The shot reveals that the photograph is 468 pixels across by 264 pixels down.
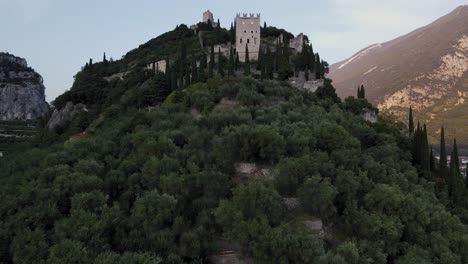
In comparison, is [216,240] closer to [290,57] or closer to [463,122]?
[290,57]

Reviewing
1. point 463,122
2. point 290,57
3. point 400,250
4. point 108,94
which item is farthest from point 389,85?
point 400,250

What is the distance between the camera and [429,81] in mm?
119312

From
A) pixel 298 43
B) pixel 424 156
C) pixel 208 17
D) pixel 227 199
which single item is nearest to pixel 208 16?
pixel 208 17

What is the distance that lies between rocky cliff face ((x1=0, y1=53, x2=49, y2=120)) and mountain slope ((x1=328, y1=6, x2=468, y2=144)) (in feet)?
290

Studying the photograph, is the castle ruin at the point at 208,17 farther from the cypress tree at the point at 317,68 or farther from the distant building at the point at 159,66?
the cypress tree at the point at 317,68

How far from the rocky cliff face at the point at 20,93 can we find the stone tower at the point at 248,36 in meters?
72.2

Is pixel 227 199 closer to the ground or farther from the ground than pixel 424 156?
closer to the ground

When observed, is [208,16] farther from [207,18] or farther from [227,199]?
[227,199]

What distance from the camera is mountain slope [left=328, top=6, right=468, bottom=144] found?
346 ft

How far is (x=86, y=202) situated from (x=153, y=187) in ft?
11.0

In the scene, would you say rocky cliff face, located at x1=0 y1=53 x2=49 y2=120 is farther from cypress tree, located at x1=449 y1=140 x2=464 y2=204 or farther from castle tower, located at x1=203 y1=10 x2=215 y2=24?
cypress tree, located at x1=449 y1=140 x2=464 y2=204

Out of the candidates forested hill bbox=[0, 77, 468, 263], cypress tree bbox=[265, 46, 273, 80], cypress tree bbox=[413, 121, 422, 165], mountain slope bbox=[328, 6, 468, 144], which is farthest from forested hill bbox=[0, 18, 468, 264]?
mountain slope bbox=[328, 6, 468, 144]

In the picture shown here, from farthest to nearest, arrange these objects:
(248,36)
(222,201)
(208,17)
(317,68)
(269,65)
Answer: (208,17)
(248,36)
(317,68)
(269,65)
(222,201)

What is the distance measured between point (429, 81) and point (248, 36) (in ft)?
299
